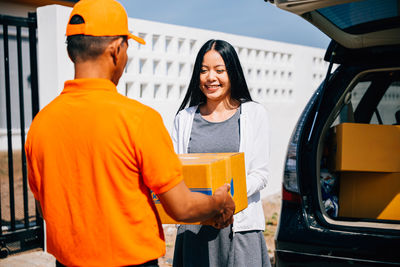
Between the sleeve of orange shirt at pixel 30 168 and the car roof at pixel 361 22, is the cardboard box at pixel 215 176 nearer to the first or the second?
the sleeve of orange shirt at pixel 30 168

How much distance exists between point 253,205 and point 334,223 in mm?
421

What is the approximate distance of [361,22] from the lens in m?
2.26

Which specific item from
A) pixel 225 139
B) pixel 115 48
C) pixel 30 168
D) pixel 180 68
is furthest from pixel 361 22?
pixel 180 68

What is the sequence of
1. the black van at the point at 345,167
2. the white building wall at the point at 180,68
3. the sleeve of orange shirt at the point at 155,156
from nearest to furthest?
the sleeve of orange shirt at the point at 155,156 → the black van at the point at 345,167 → the white building wall at the point at 180,68

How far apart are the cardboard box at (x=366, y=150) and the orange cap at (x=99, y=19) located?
4.99ft

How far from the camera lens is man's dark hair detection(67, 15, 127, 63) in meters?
1.34

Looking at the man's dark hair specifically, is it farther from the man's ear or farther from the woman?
the woman

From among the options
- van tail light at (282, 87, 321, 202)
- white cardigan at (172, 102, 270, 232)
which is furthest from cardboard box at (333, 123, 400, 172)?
white cardigan at (172, 102, 270, 232)

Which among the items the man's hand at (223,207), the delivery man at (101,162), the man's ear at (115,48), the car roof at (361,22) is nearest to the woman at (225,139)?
the man's hand at (223,207)

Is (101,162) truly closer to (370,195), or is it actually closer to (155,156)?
(155,156)

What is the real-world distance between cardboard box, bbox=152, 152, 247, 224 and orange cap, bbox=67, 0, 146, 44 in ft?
2.06

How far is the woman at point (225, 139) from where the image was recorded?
2229mm

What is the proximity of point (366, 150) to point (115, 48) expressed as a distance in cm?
163

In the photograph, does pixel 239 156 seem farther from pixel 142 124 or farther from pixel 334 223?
pixel 142 124
